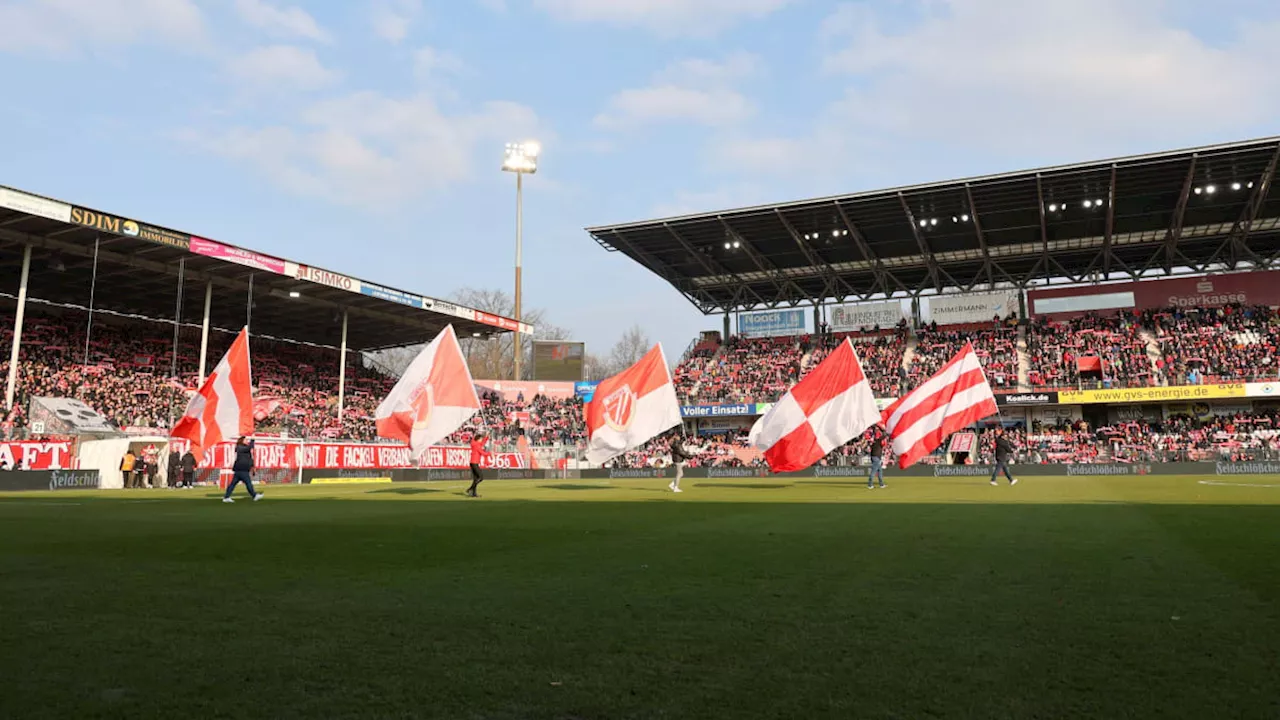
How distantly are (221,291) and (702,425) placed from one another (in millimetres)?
30896

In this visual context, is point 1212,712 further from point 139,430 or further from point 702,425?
point 702,425

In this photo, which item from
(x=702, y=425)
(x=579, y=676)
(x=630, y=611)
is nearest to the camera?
(x=579, y=676)

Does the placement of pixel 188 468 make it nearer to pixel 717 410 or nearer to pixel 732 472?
pixel 732 472

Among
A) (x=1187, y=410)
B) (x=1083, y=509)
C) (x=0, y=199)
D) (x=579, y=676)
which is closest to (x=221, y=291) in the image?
(x=0, y=199)

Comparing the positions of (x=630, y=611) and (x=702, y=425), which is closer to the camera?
(x=630, y=611)

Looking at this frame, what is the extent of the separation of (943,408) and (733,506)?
9897 millimetres

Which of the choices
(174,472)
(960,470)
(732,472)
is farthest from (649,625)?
(732,472)

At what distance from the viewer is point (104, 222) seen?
33.9 meters

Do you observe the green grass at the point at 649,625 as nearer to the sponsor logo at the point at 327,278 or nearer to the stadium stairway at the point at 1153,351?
the sponsor logo at the point at 327,278

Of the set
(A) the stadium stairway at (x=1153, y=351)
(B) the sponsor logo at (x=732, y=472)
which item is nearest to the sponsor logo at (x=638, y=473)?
(B) the sponsor logo at (x=732, y=472)

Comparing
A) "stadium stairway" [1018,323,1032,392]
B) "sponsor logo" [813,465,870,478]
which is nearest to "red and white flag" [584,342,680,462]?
"sponsor logo" [813,465,870,478]

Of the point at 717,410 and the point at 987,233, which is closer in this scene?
the point at 987,233

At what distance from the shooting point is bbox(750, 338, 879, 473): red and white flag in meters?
20.9

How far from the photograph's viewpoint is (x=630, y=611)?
16.7ft
